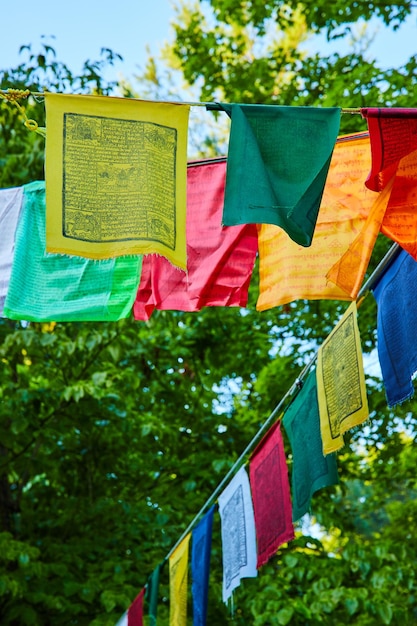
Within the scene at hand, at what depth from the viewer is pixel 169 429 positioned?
784 cm

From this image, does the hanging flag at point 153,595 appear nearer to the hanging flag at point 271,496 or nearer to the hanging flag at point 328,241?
the hanging flag at point 271,496

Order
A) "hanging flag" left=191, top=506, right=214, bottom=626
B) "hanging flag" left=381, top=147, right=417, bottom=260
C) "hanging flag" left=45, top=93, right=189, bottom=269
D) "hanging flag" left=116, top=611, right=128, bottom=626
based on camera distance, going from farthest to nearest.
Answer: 1. "hanging flag" left=116, top=611, right=128, bottom=626
2. "hanging flag" left=191, top=506, right=214, bottom=626
3. "hanging flag" left=381, top=147, right=417, bottom=260
4. "hanging flag" left=45, top=93, right=189, bottom=269

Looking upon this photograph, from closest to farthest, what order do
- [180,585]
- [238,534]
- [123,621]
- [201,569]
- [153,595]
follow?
[238,534], [201,569], [180,585], [153,595], [123,621]

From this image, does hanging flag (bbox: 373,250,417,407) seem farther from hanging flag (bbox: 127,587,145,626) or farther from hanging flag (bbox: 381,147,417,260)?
hanging flag (bbox: 127,587,145,626)

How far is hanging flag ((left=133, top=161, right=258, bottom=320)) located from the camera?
12.9 ft

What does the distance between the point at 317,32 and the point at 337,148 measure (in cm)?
499

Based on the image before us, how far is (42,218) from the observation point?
393 centimetres

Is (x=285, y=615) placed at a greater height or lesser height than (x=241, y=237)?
lesser

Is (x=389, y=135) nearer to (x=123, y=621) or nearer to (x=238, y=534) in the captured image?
(x=238, y=534)

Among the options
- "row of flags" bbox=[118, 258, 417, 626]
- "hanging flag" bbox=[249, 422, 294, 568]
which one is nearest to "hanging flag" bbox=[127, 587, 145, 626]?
"row of flags" bbox=[118, 258, 417, 626]

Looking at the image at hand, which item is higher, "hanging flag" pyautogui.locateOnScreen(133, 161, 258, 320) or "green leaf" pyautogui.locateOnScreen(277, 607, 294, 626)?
"hanging flag" pyautogui.locateOnScreen(133, 161, 258, 320)

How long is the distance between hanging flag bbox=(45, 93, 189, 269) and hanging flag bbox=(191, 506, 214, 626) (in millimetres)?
3343

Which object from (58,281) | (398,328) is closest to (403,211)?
(398,328)

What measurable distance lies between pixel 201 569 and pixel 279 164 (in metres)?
3.60
